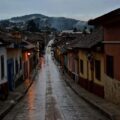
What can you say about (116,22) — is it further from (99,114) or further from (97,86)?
(97,86)

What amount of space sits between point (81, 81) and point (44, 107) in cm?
1447

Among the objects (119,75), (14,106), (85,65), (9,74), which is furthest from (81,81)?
(119,75)

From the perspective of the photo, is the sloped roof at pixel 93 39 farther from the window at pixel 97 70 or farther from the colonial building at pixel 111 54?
the colonial building at pixel 111 54

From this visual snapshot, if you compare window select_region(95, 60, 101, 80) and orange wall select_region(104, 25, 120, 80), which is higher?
orange wall select_region(104, 25, 120, 80)

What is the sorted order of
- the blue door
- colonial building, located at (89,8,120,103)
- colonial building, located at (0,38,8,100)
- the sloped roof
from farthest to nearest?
the blue door → the sloped roof → colonial building, located at (0,38,8,100) → colonial building, located at (89,8,120,103)

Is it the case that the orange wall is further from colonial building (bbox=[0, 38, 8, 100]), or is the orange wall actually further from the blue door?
the blue door

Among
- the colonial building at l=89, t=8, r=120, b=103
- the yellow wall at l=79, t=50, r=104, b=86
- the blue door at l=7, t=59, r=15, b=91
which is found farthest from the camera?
the blue door at l=7, t=59, r=15, b=91

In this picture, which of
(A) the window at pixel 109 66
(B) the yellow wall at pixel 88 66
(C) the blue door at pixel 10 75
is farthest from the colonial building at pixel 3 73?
(A) the window at pixel 109 66

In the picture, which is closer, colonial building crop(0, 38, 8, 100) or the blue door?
colonial building crop(0, 38, 8, 100)

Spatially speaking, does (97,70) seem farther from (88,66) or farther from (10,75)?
(10,75)

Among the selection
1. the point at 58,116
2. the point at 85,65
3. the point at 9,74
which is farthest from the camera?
Answer: the point at 85,65

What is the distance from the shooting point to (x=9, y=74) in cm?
3206

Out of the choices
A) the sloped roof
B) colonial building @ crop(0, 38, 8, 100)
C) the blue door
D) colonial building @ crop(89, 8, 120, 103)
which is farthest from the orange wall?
the blue door

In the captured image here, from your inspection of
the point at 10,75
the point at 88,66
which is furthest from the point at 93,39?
the point at 10,75
